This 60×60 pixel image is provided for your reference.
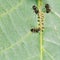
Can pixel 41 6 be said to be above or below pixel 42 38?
above

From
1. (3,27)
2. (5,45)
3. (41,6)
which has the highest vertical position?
(41,6)

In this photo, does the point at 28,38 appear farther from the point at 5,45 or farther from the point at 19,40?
the point at 5,45

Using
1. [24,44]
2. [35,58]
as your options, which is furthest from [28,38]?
[35,58]

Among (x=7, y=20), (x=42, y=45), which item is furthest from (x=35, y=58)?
(x=7, y=20)

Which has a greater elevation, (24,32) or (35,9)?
(35,9)

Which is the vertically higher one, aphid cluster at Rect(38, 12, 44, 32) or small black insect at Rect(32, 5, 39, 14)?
small black insect at Rect(32, 5, 39, 14)

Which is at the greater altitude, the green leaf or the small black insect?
the small black insect

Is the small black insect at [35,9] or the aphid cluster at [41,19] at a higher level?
the small black insect at [35,9]

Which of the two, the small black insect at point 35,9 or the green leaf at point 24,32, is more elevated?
the small black insect at point 35,9
